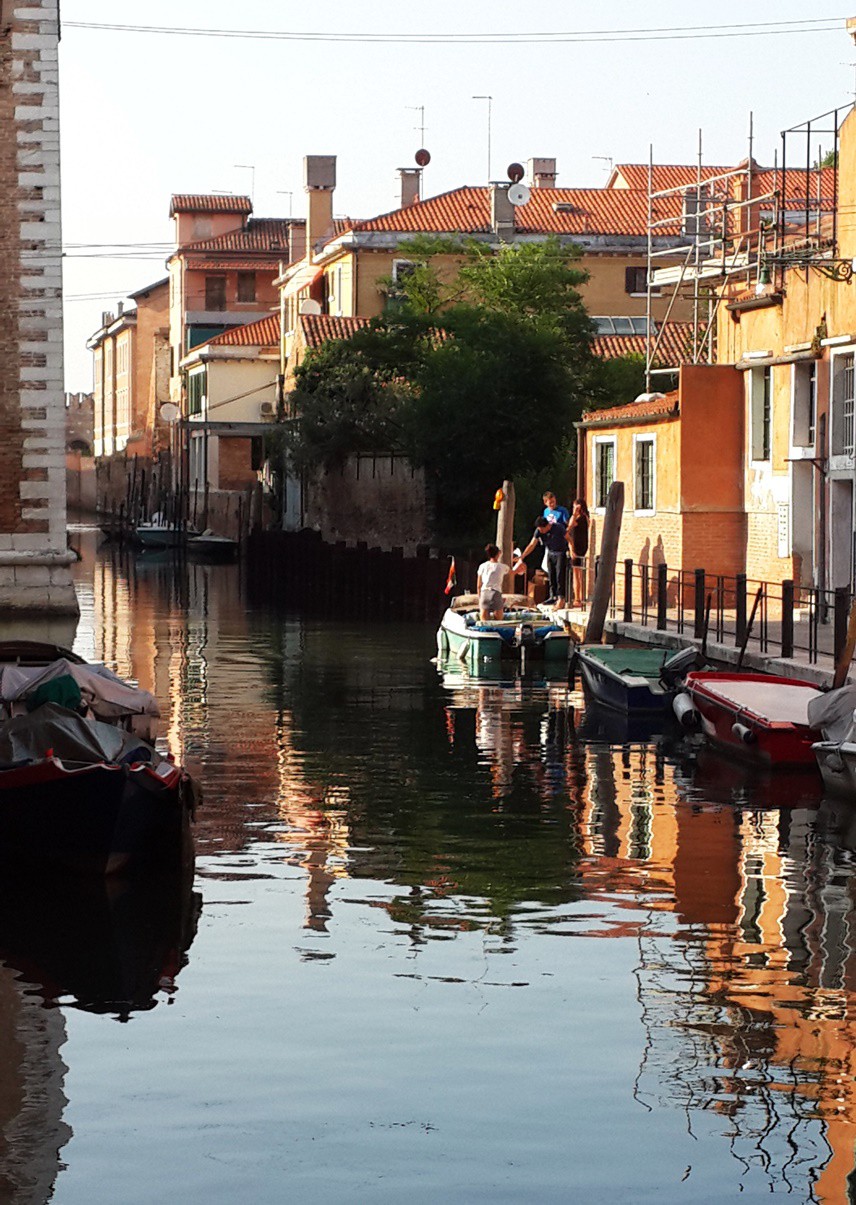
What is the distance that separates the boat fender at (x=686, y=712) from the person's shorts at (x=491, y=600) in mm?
8174

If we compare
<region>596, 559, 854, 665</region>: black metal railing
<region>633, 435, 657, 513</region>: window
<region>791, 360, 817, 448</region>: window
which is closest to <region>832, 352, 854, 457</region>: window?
<region>791, 360, 817, 448</region>: window

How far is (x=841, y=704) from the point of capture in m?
17.5

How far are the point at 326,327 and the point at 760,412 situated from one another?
32.0 meters

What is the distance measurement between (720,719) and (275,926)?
8.63 meters

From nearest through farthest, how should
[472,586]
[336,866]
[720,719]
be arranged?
[336,866] < [720,719] < [472,586]

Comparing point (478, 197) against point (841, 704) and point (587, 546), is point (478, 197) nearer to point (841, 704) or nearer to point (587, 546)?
point (587, 546)

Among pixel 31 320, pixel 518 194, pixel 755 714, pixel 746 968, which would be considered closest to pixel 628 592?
pixel 31 320

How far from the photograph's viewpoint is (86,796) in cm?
1334

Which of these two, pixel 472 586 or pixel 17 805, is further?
pixel 472 586

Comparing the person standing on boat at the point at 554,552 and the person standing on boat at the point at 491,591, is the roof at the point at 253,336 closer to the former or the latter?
the person standing on boat at the point at 554,552

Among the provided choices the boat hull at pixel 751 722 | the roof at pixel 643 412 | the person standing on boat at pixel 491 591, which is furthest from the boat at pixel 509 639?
the boat hull at pixel 751 722

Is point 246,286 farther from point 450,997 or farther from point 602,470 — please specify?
point 450,997

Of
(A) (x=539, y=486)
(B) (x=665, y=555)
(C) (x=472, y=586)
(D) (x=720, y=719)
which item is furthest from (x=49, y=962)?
(A) (x=539, y=486)

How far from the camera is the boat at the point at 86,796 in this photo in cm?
1336
